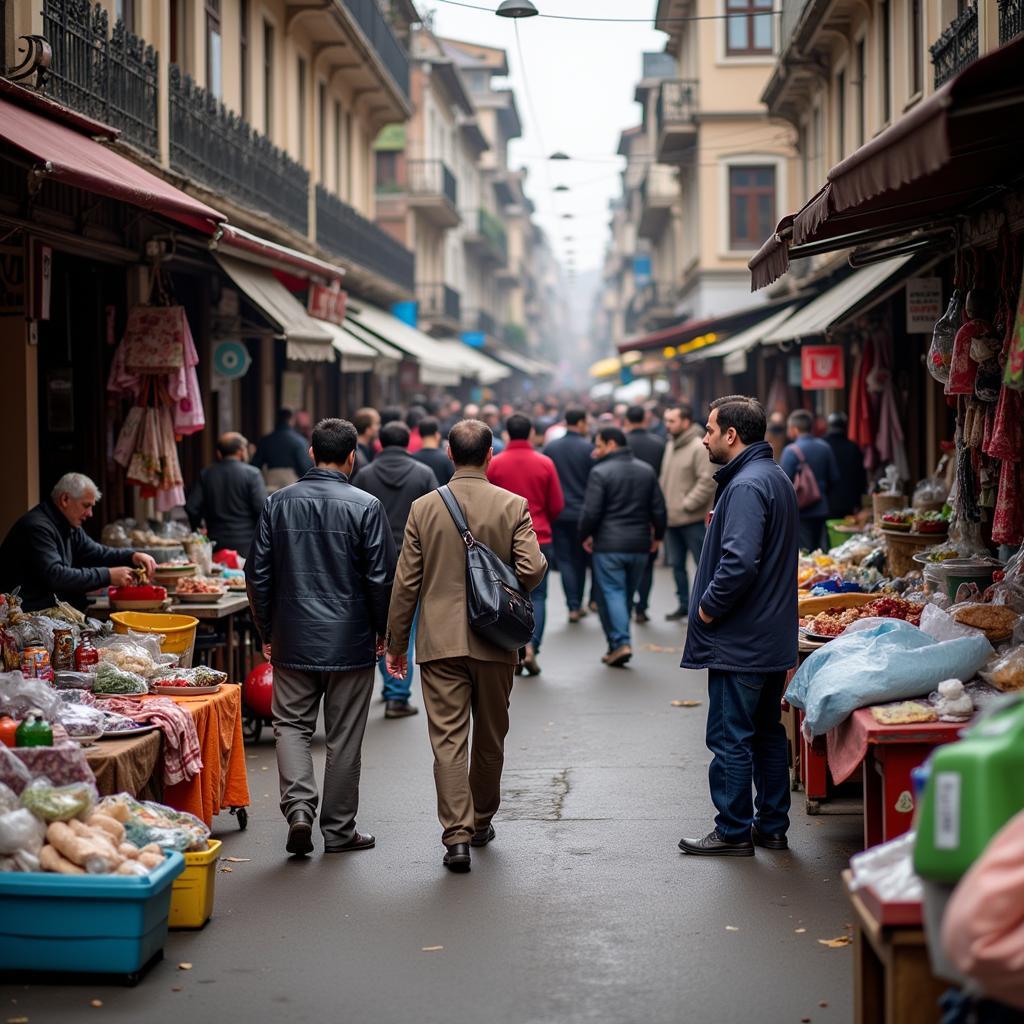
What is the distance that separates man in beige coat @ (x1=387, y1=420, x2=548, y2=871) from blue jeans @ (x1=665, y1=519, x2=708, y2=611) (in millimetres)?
8804

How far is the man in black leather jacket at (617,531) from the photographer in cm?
1373

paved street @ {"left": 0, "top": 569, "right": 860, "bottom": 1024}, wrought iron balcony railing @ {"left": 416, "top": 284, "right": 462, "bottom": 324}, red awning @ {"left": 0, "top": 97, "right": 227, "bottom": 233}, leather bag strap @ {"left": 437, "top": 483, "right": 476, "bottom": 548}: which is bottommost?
paved street @ {"left": 0, "top": 569, "right": 860, "bottom": 1024}

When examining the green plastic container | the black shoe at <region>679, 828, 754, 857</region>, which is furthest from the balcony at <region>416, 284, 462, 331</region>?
the green plastic container

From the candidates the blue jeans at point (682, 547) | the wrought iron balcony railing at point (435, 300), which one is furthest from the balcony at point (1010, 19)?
the wrought iron balcony railing at point (435, 300)

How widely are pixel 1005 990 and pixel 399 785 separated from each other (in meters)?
5.79

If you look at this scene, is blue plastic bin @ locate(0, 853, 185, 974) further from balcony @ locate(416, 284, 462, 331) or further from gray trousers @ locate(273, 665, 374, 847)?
balcony @ locate(416, 284, 462, 331)

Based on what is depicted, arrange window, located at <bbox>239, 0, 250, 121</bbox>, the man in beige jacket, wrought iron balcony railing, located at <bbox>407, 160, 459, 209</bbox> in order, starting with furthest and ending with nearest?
1. wrought iron balcony railing, located at <bbox>407, 160, 459, 209</bbox>
2. window, located at <bbox>239, 0, 250, 121</bbox>
3. the man in beige jacket

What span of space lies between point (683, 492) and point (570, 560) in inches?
55.4

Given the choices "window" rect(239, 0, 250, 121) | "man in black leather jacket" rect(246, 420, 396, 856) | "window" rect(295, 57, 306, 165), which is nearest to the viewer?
"man in black leather jacket" rect(246, 420, 396, 856)

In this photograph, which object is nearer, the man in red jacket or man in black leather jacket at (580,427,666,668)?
the man in red jacket

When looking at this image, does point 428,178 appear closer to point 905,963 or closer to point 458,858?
point 458,858

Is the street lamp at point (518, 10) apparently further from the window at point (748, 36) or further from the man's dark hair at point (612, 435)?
the window at point (748, 36)

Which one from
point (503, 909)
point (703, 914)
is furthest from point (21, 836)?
point (703, 914)

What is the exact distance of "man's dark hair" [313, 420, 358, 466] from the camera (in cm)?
791
